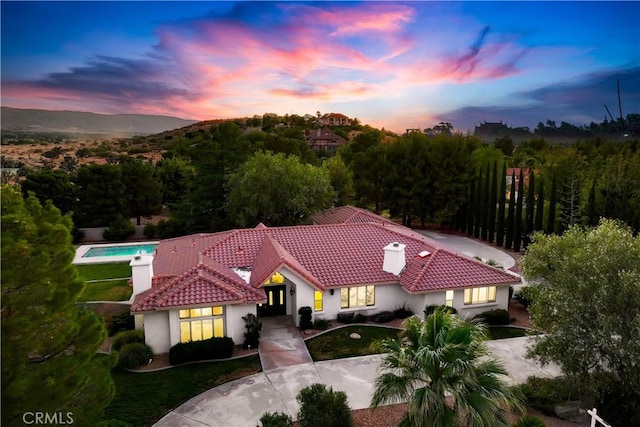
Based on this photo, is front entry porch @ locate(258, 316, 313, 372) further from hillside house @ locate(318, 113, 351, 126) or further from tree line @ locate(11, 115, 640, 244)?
hillside house @ locate(318, 113, 351, 126)

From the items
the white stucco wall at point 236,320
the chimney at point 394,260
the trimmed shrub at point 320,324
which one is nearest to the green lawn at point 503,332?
the chimney at point 394,260

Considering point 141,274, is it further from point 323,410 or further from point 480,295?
point 480,295

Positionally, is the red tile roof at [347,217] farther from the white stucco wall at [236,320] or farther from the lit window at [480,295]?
the white stucco wall at [236,320]

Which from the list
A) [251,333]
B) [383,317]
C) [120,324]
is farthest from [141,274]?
[383,317]

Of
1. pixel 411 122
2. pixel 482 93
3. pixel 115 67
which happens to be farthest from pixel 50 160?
pixel 482 93

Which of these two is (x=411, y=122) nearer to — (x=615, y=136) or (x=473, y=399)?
(x=615, y=136)

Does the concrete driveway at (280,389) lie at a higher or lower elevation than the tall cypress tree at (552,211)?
lower
